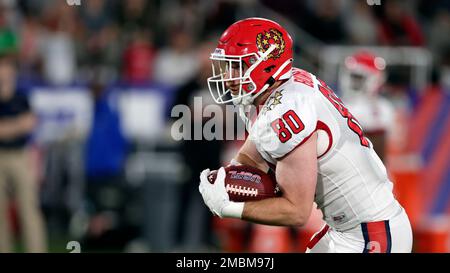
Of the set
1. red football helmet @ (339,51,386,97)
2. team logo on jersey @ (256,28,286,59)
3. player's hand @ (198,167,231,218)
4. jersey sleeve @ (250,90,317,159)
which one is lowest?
player's hand @ (198,167,231,218)

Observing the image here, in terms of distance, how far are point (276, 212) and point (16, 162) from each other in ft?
15.1

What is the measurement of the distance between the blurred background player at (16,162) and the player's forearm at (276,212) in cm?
433

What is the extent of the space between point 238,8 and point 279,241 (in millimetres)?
3912

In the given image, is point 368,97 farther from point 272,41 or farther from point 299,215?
point 299,215

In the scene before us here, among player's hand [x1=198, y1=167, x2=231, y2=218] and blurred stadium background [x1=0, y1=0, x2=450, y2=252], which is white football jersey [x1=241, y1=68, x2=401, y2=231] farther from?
blurred stadium background [x1=0, y1=0, x2=450, y2=252]

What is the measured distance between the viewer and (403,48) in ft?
37.1

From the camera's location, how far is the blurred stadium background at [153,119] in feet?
29.5

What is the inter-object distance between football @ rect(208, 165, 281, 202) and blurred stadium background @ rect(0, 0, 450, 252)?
130 inches

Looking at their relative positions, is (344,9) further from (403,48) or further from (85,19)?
(85,19)

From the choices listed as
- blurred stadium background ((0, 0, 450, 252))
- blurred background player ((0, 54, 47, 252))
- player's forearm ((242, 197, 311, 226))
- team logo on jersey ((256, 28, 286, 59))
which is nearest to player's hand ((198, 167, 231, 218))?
player's forearm ((242, 197, 311, 226))

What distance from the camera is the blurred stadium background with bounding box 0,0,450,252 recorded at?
29.5 feet

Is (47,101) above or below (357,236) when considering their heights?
above
